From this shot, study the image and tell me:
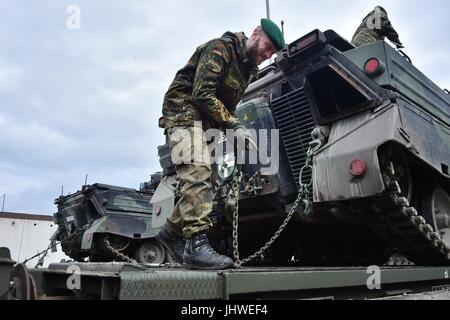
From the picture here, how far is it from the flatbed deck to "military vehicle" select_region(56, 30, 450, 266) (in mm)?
648

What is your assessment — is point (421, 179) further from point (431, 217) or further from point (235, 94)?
point (235, 94)

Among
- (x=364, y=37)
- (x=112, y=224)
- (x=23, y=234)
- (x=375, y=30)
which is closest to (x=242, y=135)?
(x=364, y=37)

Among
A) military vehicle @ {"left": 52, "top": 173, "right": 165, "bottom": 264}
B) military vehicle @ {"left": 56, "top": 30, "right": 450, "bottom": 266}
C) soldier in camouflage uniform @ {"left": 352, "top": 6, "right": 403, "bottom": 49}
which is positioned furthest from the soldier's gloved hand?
military vehicle @ {"left": 52, "top": 173, "right": 165, "bottom": 264}

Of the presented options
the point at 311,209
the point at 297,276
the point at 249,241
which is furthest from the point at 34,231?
the point at 297,276

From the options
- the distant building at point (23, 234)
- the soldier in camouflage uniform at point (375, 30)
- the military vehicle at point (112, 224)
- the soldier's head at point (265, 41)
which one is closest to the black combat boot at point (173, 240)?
the soldier's head at point (265, 41)

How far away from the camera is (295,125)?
147 inches

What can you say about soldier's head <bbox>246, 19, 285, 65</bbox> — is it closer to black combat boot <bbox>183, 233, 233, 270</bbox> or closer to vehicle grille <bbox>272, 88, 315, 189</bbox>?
vehicle grille <bbox>272, 88, 315, 189</bbox>

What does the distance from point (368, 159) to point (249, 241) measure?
88.1 inches

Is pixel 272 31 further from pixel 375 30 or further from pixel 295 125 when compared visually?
pixel 375 30

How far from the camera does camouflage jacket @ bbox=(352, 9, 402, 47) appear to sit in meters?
4.71

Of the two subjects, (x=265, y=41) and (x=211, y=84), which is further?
(x=265, y=41)

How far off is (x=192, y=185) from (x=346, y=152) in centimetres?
121
